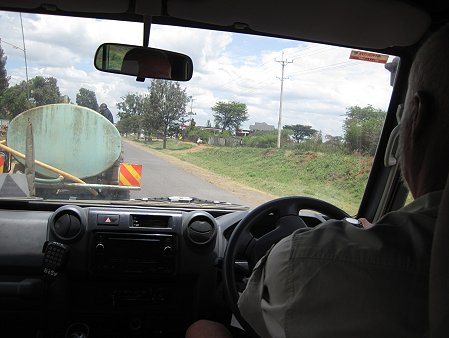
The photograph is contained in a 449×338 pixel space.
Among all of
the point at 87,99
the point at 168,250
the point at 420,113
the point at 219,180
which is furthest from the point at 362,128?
the point at 420,113

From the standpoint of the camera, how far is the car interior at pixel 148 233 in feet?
10.3

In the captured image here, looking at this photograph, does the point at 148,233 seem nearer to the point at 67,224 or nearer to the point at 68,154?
the point at 67,224

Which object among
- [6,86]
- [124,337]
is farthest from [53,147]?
[124,337]

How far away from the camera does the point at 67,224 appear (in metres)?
3.53

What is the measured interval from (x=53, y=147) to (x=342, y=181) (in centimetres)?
237

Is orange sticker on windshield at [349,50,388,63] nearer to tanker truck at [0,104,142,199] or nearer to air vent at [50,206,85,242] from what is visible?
tanker truck at [0,104,142,199]

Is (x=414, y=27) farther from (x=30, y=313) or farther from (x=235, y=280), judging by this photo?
(x=30, y=313)

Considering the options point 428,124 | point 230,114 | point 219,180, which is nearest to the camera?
point 428,124

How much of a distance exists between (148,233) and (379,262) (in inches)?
101

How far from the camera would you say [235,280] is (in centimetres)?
278

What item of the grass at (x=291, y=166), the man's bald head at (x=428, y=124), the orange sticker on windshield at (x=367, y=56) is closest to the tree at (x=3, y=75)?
the grass at (x=291, y=166)

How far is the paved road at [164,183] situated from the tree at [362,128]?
3.52 feet

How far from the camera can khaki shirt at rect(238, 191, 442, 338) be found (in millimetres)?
1205

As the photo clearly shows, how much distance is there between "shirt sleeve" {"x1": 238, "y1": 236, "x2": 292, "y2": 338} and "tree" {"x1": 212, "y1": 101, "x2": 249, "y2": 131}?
2.57 meters
